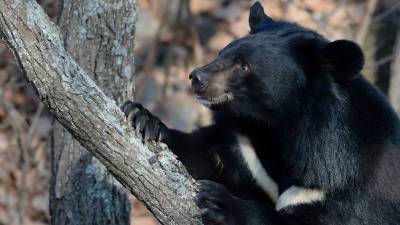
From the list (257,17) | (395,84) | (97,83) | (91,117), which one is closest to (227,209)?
(91,117)

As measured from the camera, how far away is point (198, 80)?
4129mm

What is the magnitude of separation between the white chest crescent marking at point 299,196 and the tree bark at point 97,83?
110cm

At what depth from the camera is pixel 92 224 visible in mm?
4945

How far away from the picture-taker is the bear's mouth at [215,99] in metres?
4.20

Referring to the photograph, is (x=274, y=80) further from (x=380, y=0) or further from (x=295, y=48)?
(x=380, y=0)

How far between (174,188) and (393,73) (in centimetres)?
479

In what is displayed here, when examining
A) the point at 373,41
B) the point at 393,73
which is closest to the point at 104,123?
the point at 393,73

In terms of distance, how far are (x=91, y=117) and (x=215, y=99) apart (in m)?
0.80

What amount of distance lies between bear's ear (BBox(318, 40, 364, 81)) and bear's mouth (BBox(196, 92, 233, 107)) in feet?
1.53

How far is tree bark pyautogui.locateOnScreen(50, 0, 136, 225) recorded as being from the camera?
15.9ft

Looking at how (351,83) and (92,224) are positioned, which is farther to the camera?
(92,224)

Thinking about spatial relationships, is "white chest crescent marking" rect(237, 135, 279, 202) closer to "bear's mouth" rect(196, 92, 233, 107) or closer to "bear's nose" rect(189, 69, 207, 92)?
"bear's mouth" rect(196, 92, 233, 107)

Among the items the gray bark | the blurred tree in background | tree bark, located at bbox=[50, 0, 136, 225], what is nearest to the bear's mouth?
tree bark, located at bbox=[50, 0, 136, 225]

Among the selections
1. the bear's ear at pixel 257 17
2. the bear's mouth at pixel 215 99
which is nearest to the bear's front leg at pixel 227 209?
the bear's mouth at pixel 215 99
